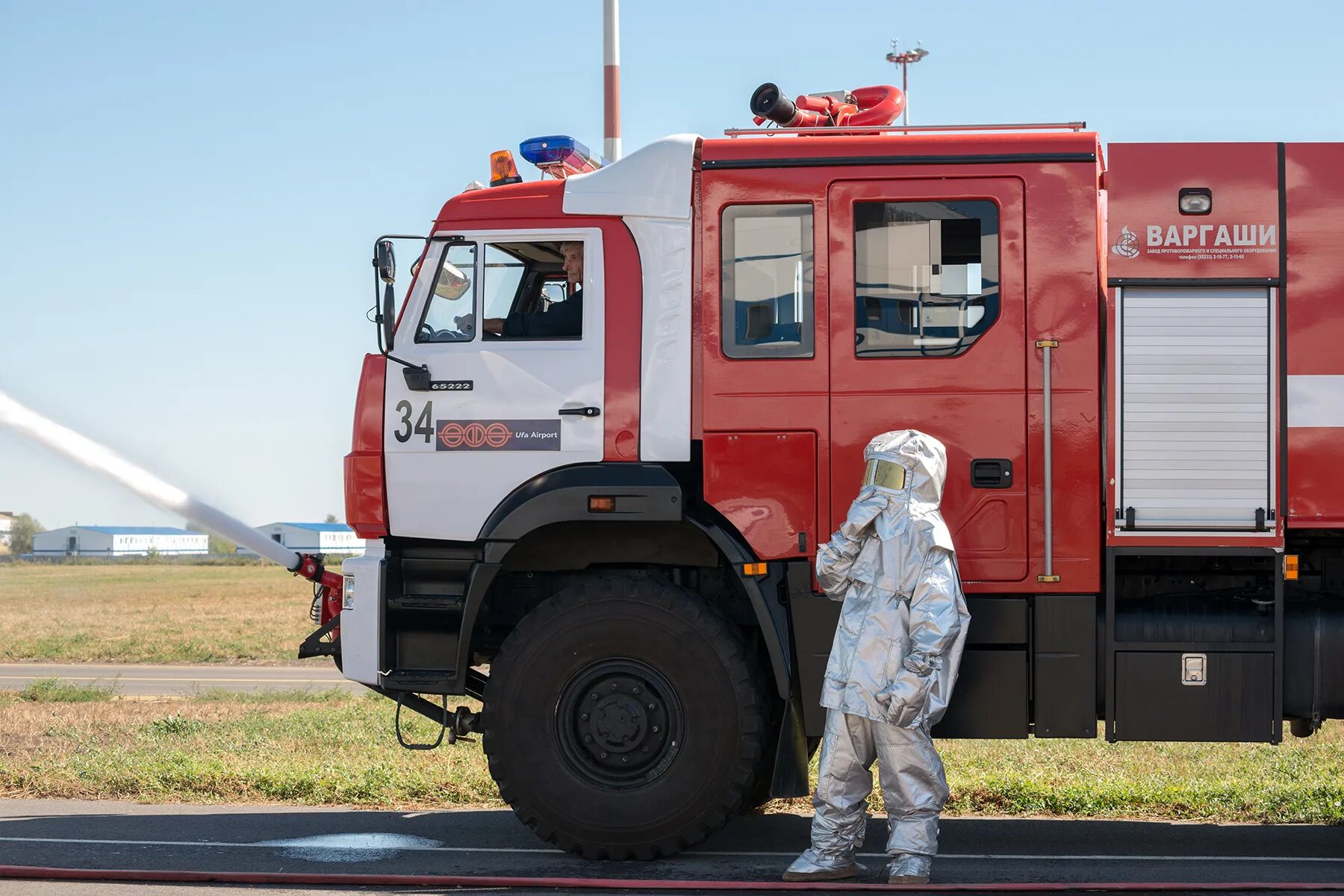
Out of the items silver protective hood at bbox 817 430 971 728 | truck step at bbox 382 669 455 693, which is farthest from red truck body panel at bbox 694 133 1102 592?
truck step at bbox 382 669 455 693

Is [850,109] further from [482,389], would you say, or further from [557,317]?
[482,389]

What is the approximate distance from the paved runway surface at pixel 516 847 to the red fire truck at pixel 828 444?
480mm

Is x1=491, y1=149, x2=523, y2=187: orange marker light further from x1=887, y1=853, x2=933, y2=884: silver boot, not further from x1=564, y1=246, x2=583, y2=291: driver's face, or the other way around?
x1=887, y1=853, x2=933, y2=884: silver boot

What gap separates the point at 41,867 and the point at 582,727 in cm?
267

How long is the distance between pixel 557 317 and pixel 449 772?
3.55 meters

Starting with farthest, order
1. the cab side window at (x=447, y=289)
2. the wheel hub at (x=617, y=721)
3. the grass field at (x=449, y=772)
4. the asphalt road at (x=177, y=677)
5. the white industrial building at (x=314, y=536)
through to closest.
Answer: the white industrial building at (x=314, y=536) → the asphalt road at (x=177, y=677) → the grass field at (x=449, y=772) → the cab side window at (x=447, y=289) → the wheel hub at (x=617, y=721)

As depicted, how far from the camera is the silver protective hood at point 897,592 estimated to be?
5.93m

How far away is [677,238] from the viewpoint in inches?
267

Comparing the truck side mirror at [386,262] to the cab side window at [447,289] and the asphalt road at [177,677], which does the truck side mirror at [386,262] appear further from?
the asphalt road at [177,677]

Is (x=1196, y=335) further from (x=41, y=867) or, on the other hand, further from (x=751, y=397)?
(x=41, y=867)

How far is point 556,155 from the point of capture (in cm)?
721

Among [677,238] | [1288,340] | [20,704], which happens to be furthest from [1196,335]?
[20,704]

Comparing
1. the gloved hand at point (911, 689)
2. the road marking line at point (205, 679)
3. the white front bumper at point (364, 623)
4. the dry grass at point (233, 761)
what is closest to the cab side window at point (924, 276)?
the gloved hand at point (911, 689)

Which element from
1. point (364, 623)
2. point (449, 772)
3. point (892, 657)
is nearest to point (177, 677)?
point (449, 772)
